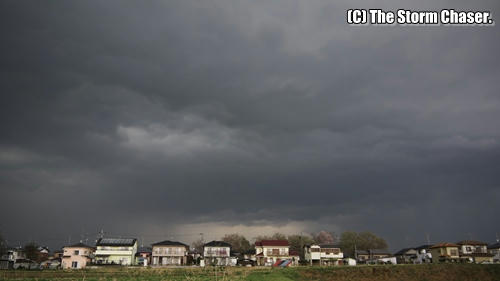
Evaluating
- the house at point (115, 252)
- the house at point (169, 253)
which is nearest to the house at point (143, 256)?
the house at point (115, 252)

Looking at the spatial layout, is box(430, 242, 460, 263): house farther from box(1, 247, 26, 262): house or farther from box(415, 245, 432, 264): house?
box(1, 247, 26, 262): house

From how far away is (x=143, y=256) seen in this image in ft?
323

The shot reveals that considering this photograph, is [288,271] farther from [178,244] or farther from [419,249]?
[419,249]

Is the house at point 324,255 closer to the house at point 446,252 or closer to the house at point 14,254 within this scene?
the house at point 446,252

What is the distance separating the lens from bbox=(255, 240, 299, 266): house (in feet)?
314

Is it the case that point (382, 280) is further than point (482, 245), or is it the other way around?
point (482, 245)

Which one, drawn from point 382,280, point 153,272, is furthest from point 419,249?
point 153,272

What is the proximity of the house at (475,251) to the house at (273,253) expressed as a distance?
46.7 m

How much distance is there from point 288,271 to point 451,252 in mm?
56753

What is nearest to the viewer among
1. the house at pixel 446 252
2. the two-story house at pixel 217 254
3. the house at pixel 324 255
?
the house at pixel 446 252

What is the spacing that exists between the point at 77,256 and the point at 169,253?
2295 centimetres

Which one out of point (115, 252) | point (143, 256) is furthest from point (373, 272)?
point (115, 252)

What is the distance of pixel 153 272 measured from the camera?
61.2m

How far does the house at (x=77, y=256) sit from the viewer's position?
88562 millimetres
